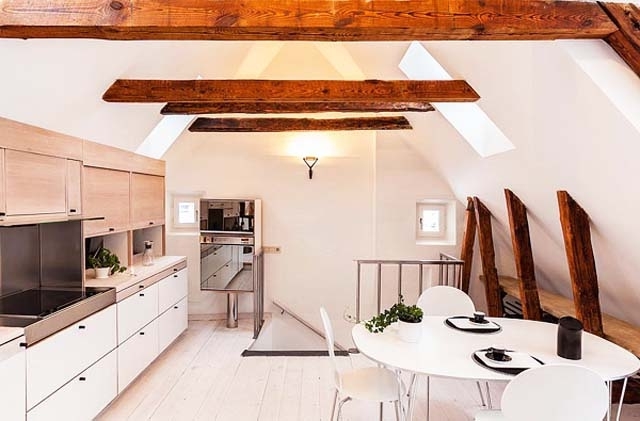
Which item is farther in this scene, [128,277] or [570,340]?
[128,277]

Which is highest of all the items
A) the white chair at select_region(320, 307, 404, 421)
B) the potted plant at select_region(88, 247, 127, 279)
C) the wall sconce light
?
the wall sconce light

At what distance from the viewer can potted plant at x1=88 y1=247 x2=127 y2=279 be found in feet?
11.4

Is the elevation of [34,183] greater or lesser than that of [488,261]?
greater

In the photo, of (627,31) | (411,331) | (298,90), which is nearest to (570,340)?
(411,331)

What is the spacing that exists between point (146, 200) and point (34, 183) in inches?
65.4

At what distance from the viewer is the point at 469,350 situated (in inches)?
91.4

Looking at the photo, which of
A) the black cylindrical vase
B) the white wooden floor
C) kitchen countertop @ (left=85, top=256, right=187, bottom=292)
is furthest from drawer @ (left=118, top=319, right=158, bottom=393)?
the black cylindrical vase

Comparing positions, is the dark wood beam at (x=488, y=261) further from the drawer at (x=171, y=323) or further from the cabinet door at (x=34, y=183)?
the cabinet door at (x=34, y=183)

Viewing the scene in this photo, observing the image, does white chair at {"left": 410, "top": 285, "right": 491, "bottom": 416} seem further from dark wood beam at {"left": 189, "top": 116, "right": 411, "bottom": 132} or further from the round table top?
dark wood beam at {"left": 189, "top": 116, "right": 411, "bottom": 132}

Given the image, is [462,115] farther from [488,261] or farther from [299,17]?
[299,17]

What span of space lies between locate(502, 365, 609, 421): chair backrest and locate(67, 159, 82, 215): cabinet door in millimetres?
2848

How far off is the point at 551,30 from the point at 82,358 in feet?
10.4

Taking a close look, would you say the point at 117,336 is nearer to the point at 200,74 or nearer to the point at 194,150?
the point at 200,74

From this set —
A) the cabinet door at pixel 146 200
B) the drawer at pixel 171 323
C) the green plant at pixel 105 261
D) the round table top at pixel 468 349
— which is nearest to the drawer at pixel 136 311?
the drawer at pixel 171 323
